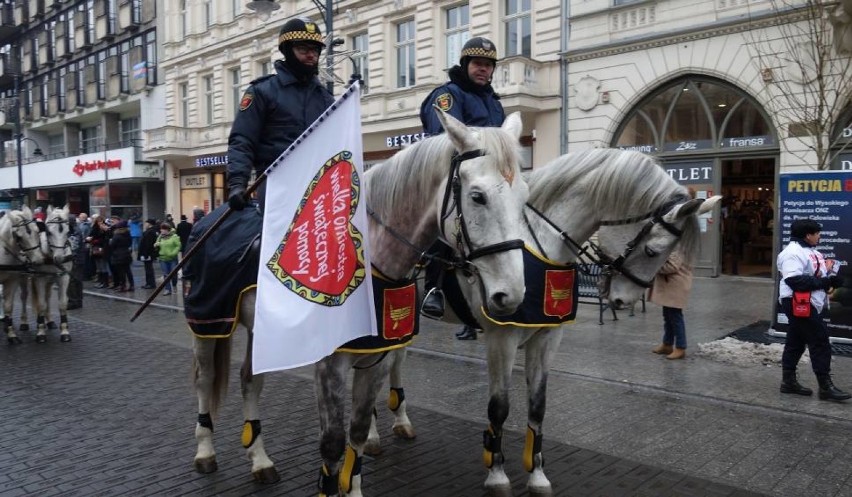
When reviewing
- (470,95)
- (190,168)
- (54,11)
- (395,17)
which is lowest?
(470,95)

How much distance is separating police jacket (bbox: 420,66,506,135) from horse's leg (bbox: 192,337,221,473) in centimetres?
222

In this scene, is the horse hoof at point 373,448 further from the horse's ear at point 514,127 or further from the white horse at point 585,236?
the horse's ear at point 514,127

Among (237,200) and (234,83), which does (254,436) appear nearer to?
(237,200)

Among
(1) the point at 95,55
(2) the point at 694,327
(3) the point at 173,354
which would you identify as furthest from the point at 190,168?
(2) the point at 694,327

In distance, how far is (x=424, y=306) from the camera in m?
4.15

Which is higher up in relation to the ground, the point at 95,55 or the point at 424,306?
the point at 95,55

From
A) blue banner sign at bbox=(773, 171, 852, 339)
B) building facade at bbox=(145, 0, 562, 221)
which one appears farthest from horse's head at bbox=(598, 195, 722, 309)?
building facade at bbox=(145, 0, 562, 221)

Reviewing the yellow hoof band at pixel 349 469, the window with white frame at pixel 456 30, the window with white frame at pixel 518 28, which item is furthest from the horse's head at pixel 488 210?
the window with white frame at pixel 456 30

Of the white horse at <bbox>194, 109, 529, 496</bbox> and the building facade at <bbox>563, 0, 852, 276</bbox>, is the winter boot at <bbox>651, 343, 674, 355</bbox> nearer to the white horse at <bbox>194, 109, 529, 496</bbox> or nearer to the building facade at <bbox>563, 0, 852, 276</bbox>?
the white horse at <bbox>194, 109, 529, 496</bbox>

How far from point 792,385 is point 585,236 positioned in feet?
12.0

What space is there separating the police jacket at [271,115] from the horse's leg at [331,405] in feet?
4.19

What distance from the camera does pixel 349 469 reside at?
3.45 m

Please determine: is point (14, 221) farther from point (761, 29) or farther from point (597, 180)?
point (761, 29)

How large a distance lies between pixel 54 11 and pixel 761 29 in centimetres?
4247
